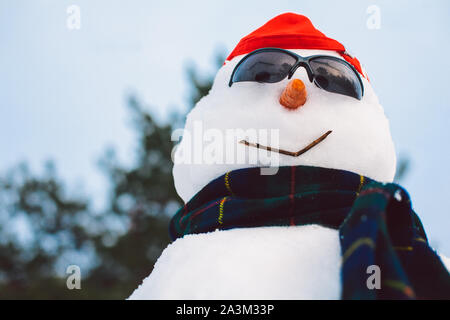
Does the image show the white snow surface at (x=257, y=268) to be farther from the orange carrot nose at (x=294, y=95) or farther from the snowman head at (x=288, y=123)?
the orange carrot nose at (x=294, y=95)

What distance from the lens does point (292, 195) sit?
3.34 ft

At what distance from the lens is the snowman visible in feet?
2.83

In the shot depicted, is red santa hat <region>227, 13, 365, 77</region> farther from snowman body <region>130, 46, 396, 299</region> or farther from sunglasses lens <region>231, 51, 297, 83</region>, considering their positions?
sunglasses lens <region>231, 51, 297, 83</region>

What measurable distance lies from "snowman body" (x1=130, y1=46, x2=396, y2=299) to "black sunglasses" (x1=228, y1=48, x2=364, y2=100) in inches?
1.5

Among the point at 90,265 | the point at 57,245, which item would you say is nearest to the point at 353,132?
the point at 90,265

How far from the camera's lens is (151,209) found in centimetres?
738

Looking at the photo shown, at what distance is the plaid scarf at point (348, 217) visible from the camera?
0.78 metres

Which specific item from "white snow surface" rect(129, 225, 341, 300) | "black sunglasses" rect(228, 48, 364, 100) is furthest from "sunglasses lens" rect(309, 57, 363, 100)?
"white snow surface" rect(129, 225, 341, 300)

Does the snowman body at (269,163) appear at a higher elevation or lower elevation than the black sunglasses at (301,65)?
lower

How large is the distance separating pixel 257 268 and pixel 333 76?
610mm

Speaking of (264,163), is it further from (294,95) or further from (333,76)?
(333,76)

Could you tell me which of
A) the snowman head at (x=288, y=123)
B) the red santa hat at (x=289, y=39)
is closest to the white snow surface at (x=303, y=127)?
the snowman head at (x=288, y=123)
